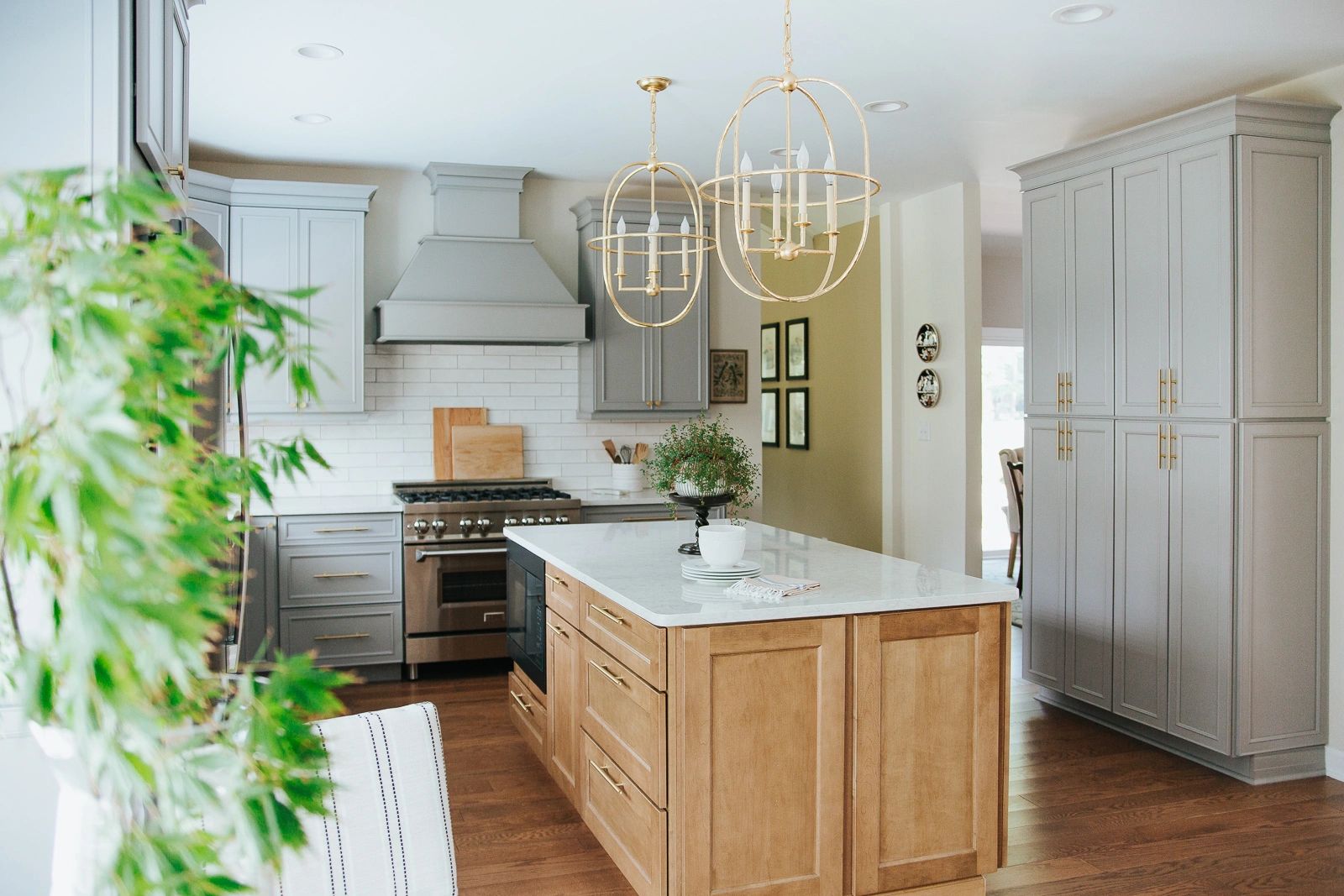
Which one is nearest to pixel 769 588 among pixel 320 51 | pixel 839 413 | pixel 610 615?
pixel 610 615

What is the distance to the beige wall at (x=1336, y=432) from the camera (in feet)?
13.1

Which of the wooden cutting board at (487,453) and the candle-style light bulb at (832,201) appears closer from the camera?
the candle-style light bulb at (832,201)

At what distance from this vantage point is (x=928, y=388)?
643cm

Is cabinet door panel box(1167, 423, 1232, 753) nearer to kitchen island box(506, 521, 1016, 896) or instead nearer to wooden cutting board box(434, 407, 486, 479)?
kitchen island box(506, 521, 1016, 896)

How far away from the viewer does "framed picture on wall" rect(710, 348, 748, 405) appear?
651cm

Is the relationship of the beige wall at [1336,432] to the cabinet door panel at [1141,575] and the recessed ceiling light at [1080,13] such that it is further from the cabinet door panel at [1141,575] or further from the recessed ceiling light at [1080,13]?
the recessed ceiling light at [1080,13]

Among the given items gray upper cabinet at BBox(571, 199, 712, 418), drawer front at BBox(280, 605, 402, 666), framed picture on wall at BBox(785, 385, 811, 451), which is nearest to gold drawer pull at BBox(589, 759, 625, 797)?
drawer front at BBox(280, 605, 402, 666)

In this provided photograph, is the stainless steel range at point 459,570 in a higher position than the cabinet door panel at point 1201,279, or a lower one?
lower

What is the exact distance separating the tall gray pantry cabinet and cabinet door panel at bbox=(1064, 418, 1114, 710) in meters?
0.01

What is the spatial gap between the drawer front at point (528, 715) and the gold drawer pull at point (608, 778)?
70 centimetres

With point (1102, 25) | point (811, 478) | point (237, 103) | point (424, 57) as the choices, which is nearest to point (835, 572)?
point (1102, 25)

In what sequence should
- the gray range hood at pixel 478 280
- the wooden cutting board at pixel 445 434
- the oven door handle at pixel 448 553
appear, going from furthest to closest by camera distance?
1. the wooden cutting board at pixel 445 434
2. the gray range hood at pixel 478 280
3. the oven door handle at pixel 448 553

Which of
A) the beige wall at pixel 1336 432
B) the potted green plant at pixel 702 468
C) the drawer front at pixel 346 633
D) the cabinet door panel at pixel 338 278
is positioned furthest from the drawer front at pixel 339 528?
the beige wall at pixel 1336 432

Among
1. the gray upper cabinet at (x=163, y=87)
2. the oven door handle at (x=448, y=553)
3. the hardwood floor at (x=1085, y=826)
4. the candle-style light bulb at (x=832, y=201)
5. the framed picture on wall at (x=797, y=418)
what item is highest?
the gray upper cabinet at (x=163, y=87)
